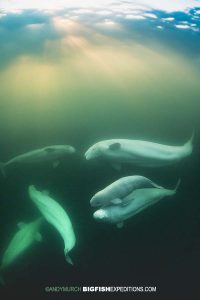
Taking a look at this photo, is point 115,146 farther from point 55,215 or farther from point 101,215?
point 55,215

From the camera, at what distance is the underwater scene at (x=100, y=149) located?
5805 millimetres

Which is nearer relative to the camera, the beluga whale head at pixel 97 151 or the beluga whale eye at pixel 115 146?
the beluga whale eye at pixel 115 146

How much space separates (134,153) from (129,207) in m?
0.98

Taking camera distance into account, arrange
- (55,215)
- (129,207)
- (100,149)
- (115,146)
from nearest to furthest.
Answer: (129,207) < (55,215) < (115,146) < (100,149)

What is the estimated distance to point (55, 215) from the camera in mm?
5457

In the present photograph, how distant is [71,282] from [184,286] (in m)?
2.22

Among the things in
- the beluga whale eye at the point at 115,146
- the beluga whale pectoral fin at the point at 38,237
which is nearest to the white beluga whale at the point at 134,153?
the beluga whale eye at the point at 115,146

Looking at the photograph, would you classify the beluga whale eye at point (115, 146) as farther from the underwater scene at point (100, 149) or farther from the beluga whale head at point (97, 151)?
the beluga whale head at point (97, 151)

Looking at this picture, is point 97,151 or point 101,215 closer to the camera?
point 101,215

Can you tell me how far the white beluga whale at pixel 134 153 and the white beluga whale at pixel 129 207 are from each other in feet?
1.75

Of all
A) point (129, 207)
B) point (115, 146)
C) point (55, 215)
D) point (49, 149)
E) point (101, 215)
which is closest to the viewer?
point (101, 215)

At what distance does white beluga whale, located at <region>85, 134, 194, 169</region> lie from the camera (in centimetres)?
561

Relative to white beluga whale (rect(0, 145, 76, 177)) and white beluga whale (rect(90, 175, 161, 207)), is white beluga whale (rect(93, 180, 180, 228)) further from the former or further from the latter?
white beluga whale (rect(0, 145, 76, 177))

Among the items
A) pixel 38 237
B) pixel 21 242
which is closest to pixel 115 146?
pixel 38 237
